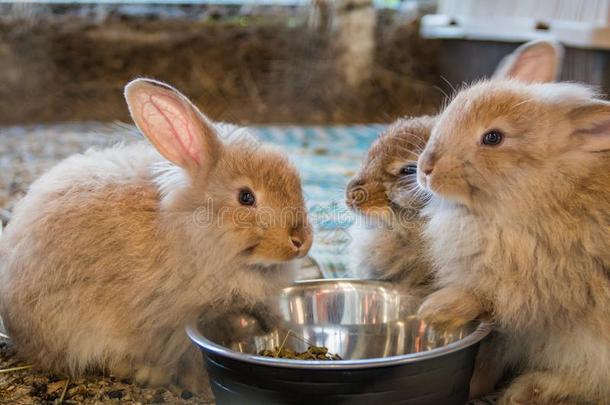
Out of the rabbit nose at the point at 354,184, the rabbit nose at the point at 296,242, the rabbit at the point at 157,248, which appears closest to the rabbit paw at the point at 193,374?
the rabbit at the point at 157,248

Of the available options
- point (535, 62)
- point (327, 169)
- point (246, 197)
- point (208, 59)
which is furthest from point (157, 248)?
point (208, 59)

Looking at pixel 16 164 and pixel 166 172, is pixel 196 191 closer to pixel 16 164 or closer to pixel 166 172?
pixel 166 172

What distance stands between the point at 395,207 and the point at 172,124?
0.63m

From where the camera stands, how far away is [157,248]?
200 cm

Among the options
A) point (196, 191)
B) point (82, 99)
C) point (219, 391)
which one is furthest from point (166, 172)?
point (82, 99)

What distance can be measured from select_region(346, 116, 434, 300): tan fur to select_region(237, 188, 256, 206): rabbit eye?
1.10ft

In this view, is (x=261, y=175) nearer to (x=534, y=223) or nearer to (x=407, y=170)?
(x=407, y=170)

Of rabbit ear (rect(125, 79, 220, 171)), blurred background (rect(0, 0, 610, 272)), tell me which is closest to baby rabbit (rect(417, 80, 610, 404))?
rabbit ear (rect(125, 79, 220, 171))

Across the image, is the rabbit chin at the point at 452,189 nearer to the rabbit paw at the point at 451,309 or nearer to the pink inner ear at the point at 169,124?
the rabbit paw at the point at 451,309

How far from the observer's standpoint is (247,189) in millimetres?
1974

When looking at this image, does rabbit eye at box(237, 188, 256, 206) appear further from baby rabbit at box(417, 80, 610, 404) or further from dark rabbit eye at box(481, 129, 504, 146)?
dark rabbit eye at box(481, 129, 504, 146)

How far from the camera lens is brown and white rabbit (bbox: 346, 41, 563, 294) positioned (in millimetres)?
2109

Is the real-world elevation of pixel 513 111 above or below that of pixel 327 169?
above

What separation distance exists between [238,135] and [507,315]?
2.70 ft
